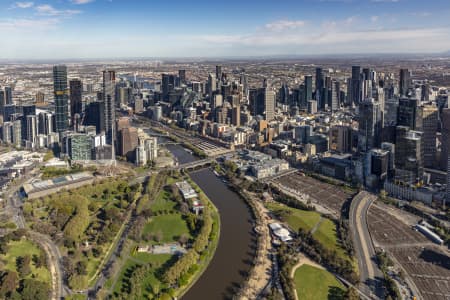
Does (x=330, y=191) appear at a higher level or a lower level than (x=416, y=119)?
lower

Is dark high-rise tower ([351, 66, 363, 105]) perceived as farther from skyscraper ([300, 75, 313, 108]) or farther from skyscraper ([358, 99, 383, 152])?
skyscraper ([358, 99, 383, 152])

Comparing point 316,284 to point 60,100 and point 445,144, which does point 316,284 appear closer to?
point 445,144

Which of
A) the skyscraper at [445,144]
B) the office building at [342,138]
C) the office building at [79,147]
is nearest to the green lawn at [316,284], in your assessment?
the skyscraper at [445,144]

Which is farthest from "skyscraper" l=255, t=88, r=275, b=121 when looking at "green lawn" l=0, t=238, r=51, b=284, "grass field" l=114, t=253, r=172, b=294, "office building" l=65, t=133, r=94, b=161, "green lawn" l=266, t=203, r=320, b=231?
"green lawn" l=0, t=238, r=51, b=284

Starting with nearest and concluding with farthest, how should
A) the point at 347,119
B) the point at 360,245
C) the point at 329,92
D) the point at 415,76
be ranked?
the point at 360,245 → the point at 347,119 → the point at 329,92 → the point at 415,76

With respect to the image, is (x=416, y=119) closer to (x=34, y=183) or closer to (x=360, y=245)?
(x=360, y=245)

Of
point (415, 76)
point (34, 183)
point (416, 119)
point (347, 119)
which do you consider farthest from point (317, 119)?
point (415, 76)

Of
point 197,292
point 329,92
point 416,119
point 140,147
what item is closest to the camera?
point 197,292
